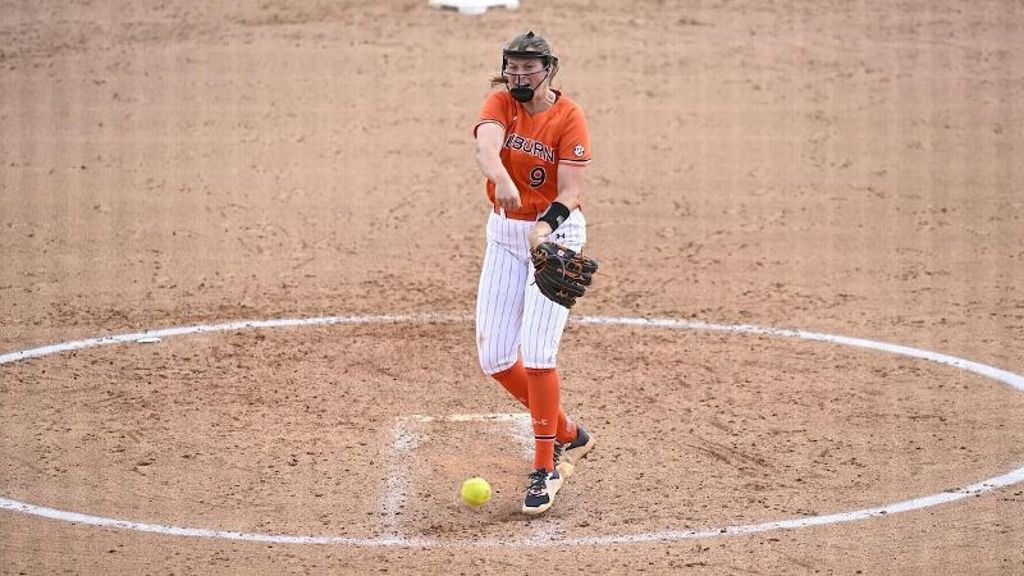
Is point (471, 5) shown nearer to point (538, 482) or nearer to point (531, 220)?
point (531, 220)

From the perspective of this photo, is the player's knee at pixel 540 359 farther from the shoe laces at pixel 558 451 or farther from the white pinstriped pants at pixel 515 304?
the shoe laces at pixel 558 451

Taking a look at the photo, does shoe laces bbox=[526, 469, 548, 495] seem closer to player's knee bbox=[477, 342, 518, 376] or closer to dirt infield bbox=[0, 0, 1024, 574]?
dirt infield bbox=[0, 0, 1024, 574]

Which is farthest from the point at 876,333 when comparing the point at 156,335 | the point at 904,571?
the point at 156,335

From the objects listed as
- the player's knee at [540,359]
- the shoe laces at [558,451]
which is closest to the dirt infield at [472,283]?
the shoe laces at [558,451]

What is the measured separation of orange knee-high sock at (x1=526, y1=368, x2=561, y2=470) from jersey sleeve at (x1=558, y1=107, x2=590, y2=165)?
40.2 inches

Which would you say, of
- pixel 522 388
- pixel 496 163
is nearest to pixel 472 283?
pixel 522 388

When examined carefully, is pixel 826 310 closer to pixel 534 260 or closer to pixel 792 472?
pixel 792 472

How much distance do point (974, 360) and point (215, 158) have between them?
23.6 feet

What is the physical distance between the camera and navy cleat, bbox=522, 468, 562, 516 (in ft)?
23.1

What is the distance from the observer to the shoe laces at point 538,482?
708 cm

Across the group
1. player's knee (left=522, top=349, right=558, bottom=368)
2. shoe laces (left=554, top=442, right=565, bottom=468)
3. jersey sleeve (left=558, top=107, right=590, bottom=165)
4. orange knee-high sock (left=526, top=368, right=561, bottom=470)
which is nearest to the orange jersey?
jersey sleeve (left=558, top=107, right=590, bottom=165)

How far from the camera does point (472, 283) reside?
36.3 feet

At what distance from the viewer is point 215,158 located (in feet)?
44.2

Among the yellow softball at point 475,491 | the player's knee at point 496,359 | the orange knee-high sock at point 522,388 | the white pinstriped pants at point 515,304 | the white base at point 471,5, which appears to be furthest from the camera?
the white base at point 471,5
